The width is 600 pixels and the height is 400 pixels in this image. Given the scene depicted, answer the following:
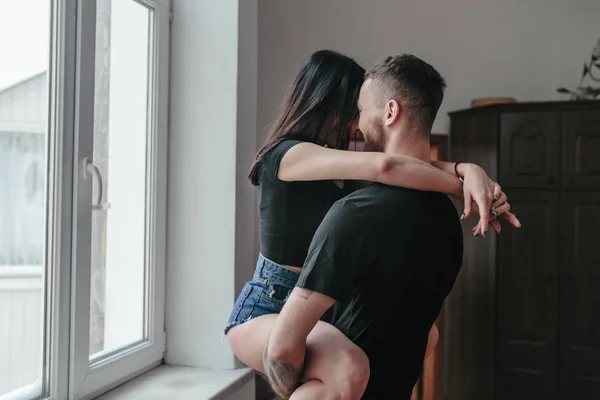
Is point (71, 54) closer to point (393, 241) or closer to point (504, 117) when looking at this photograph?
point (393, 241)

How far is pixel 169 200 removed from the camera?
8.29 feet

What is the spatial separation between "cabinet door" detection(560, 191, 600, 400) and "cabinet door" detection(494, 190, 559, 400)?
53 millimetres

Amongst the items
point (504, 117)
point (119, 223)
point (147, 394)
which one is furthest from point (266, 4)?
point (147, 394)

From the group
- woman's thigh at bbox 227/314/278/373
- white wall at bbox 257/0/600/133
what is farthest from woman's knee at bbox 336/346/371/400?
white wall at bbox 257/0/600/133

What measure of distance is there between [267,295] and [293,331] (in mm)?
347

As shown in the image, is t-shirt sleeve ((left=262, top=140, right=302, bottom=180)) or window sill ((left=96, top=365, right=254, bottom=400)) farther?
window sill ((left=96, top=365, right=254, bottom=400))

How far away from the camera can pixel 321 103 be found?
149 centimetres

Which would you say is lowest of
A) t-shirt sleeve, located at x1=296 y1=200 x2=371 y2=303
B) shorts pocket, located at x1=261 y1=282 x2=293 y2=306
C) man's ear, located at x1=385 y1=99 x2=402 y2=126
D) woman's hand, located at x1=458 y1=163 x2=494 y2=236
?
shorts pocket, located at x1=261 y1=282 x2=293 y2=306

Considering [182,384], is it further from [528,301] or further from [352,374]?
[528,301]

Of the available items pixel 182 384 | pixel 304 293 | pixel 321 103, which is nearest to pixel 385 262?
pixel 304 293

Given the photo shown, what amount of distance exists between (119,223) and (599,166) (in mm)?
2702

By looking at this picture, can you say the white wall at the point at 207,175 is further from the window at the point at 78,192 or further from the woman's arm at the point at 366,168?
the woman's arm at the point at 366,168

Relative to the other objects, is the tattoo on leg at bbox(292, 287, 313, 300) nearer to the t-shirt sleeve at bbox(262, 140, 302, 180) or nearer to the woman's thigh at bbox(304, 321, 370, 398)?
the woman's thigh at bbox(304, 321, 370, 398)

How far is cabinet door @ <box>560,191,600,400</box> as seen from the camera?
351 centimetres
